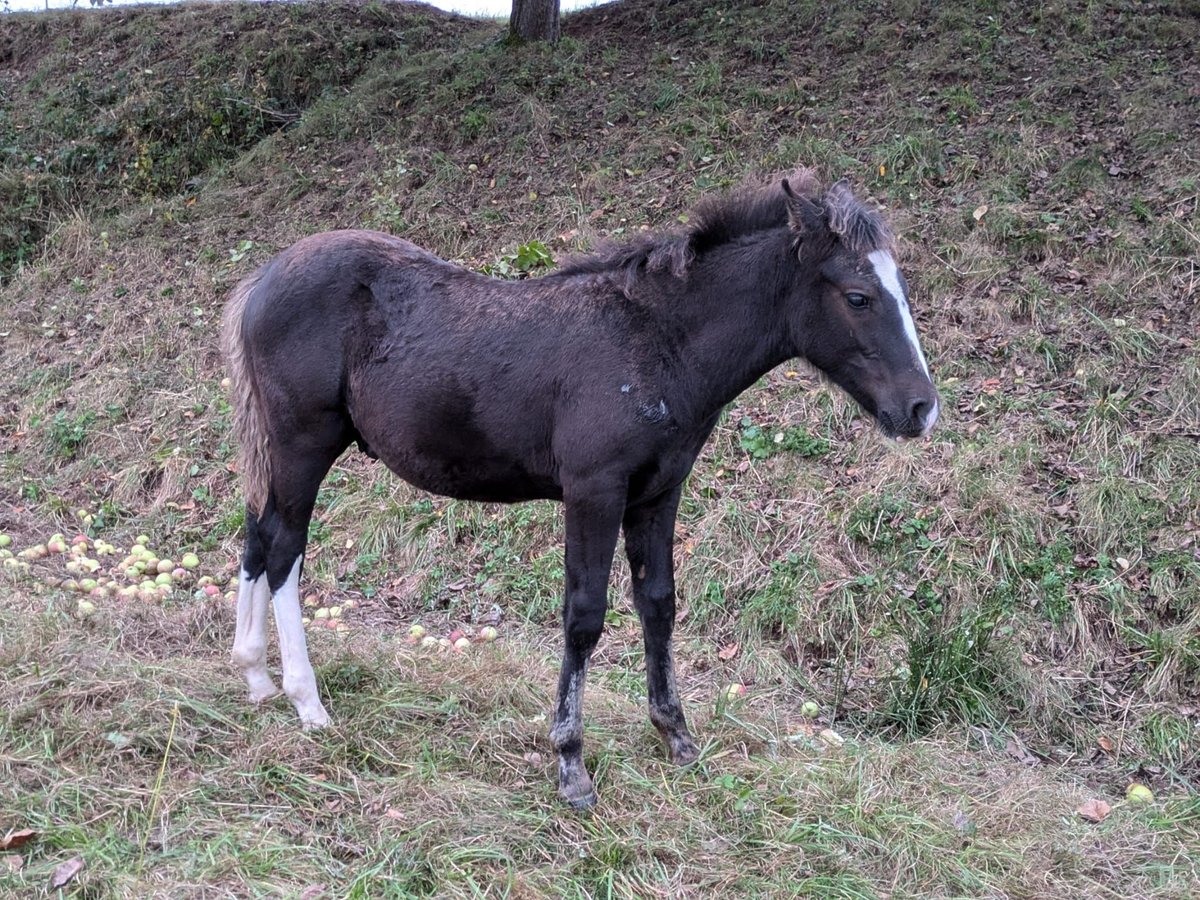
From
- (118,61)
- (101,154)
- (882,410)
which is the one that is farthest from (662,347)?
(118,61)

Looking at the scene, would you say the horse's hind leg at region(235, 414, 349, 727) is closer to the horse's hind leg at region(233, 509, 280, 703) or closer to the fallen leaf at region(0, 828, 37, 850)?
the horse's hind leg at region(233, 509, 280, 703)

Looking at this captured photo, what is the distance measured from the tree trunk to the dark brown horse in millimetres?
8567

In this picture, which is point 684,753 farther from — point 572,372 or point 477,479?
point 572,372

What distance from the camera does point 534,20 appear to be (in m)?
12.1

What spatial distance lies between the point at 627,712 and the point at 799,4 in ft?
33.1

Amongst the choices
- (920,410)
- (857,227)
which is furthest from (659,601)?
(857,227)

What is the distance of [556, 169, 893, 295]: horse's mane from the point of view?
3.79 meters

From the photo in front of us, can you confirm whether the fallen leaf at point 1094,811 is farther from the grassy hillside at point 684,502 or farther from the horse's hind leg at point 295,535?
the horse's hind leg at point 295,535

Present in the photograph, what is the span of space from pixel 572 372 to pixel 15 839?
8.15 ft

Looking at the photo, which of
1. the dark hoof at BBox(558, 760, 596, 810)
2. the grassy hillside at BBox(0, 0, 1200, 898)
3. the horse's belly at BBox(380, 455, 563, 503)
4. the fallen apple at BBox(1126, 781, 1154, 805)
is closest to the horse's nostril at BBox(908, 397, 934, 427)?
the horse's belly at BBox(380, 455, 563, 503)

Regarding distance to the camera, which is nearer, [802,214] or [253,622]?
[802,214]

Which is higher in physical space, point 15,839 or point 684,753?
point 15,839

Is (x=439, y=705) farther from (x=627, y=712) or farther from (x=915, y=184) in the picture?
(x=915, y=184)

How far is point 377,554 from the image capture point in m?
7.05
